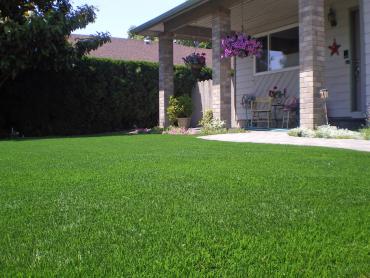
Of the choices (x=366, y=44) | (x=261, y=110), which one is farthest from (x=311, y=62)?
(x=261, y=110)

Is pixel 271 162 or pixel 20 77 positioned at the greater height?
pixel 20 77

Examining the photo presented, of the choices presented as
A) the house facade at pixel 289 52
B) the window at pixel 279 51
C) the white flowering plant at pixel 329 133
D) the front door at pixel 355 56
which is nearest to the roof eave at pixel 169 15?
the house facade at pixel 289 52

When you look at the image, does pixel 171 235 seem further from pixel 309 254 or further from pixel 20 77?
pixel 20 77

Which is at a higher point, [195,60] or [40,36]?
[40,36]

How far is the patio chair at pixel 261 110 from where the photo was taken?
10938 mm

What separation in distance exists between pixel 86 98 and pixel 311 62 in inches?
326

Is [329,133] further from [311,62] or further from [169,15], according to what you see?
[169,15]

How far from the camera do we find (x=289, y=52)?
11391 mm

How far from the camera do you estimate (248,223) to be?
2326 millimetres

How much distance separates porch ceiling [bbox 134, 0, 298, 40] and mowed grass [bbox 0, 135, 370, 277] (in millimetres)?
7166

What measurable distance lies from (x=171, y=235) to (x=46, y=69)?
11113 mm

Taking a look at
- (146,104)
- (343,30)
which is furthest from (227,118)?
(146,104)

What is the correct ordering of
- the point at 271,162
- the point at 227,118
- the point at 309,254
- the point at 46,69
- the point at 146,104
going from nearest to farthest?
the point at 309,254, the point at 271,162, the point at 227,118, the point at 46,69, the point at 146,104

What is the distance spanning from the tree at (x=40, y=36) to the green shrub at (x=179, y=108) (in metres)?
3.23
